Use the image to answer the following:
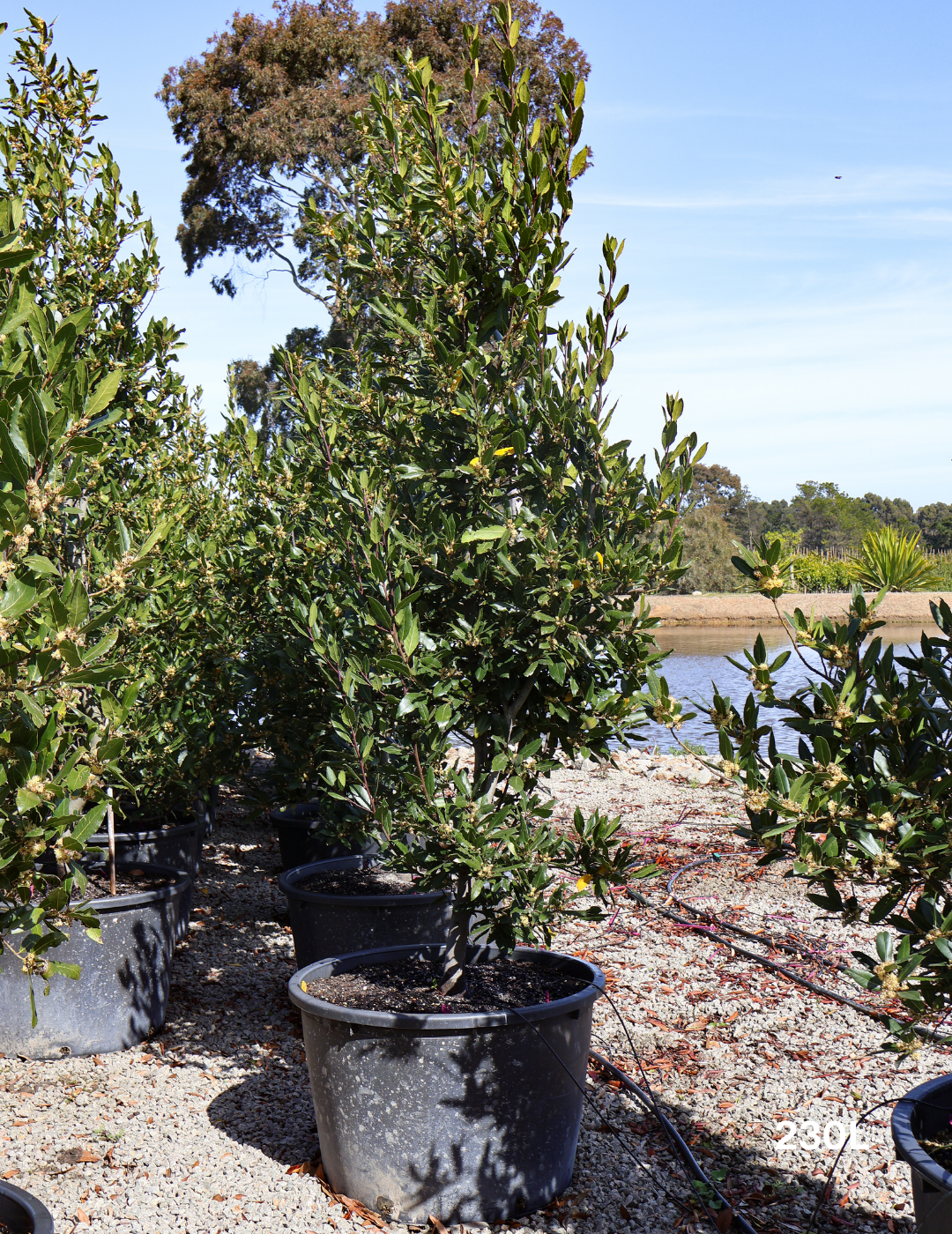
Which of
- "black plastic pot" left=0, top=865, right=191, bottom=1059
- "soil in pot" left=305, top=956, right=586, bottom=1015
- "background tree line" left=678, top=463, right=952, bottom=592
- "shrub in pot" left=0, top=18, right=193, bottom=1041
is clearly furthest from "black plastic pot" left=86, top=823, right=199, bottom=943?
"background tree line" left=678, top=463, right=952, bottom=592

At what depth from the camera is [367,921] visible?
4.24 meters

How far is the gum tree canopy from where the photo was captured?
18000mm

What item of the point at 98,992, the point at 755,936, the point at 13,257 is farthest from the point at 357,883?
the point at 13,257

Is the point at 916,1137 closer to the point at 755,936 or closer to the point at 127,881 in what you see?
the point at 755,936

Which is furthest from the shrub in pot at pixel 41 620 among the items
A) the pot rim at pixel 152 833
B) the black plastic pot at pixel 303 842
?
the black plastic pot at pixel 303 842

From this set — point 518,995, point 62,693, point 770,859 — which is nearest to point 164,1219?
point 518,995

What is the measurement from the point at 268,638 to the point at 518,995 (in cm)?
190

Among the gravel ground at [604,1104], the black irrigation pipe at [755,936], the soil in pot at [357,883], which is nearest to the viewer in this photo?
the gravel ground at [604,1104]

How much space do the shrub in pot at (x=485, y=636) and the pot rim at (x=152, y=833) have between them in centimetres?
225

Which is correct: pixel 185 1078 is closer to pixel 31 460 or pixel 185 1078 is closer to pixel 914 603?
pixel 31 460

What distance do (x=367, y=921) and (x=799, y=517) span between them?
72406mm

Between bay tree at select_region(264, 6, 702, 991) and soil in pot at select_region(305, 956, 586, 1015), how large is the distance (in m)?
0.13

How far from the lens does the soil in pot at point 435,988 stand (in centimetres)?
309

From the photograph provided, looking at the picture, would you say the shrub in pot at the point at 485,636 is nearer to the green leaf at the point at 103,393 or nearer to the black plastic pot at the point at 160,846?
the green leaf at the point at 103,393
